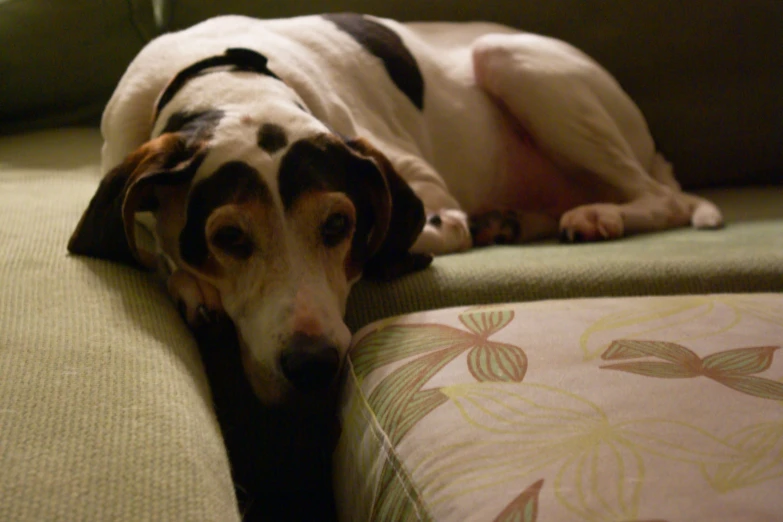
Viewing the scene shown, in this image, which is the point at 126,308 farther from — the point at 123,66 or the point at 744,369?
the point at 123,66

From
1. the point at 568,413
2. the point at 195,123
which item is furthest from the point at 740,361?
the point at 195,123

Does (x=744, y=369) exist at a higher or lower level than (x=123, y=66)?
higher

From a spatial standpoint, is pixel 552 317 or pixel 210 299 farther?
pixel 210 299

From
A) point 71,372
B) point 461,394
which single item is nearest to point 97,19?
point 71,372

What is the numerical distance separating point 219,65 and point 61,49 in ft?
3.13

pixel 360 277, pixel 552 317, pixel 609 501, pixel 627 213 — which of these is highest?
pixel 609 501

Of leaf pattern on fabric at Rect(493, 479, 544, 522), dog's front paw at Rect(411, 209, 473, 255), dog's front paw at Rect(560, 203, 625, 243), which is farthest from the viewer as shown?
dog's front paw at Rect(560, 203, 625, 243)

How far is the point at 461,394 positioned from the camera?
766mm

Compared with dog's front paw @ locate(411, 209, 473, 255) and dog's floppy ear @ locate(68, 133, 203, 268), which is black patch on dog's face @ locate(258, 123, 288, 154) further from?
dog's front paw @ locate(411, 209, 473, 255)

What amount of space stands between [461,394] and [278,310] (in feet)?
1.05

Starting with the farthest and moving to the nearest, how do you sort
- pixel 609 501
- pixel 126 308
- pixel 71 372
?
pixel 126 308
pixel 71 372
pixel 609 501

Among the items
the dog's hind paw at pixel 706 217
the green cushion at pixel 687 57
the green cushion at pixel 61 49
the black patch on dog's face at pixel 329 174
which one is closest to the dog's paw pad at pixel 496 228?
the dog's hind paw at pixel 706 217

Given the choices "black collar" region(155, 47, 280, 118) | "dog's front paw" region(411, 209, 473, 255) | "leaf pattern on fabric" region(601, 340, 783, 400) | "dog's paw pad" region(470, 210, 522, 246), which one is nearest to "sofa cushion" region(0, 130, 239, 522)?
"black collar" region(155, 47, 280, 118)

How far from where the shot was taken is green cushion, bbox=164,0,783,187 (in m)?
2.23
